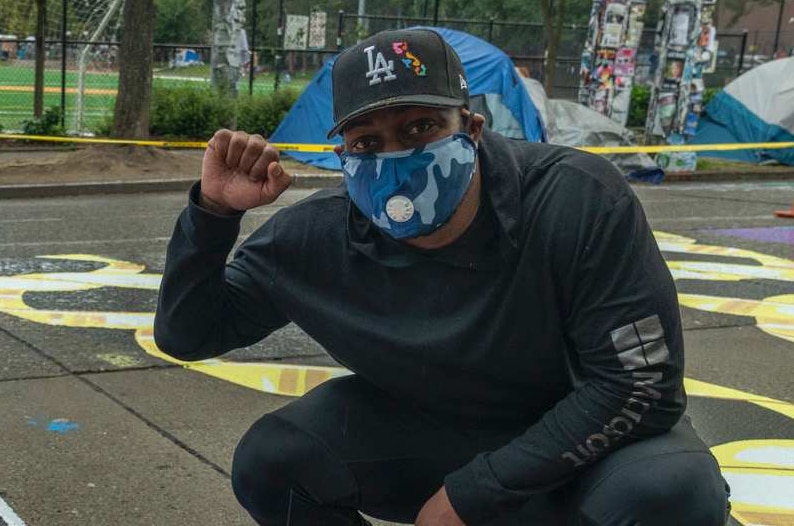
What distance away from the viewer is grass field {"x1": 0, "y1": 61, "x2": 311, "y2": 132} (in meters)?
19.6

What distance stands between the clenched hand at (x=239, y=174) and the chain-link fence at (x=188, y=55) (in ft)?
50.3

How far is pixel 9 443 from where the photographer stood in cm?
421

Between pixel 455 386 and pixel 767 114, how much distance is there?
59.4 ft

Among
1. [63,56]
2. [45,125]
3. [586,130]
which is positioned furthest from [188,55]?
[586,130]

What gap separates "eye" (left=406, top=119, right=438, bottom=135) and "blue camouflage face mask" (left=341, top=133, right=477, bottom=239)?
0.11 feet

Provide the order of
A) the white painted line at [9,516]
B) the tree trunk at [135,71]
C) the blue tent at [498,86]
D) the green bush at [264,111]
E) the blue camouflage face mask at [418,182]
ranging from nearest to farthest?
the blue camouflage face mask at [418,182] → the white painted line at [9,516] → the tree trunk at [135,71] → the blue tent at [498,86] → the green bush at [264,111]

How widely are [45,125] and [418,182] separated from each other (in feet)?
50.8

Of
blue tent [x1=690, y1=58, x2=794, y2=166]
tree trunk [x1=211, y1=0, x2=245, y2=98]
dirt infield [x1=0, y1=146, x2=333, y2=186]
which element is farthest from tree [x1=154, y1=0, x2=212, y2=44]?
blue tent [x1=690, y1=58, x2=794, y2=166]

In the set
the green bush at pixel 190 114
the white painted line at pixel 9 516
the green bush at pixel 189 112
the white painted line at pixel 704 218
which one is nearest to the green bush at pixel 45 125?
the green bush at pixel 189 112

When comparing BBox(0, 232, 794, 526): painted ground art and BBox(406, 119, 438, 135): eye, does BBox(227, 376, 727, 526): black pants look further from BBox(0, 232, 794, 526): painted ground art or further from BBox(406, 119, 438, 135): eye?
BBox(0, 232, 794, 526): painted ground art

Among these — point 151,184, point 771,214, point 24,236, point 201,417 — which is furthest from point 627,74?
point 201,417

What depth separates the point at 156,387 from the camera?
502cm

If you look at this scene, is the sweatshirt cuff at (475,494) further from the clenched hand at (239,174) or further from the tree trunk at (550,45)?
the tree trunk at (550,45)

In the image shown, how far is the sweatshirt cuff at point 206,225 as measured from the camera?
261 centimetres
